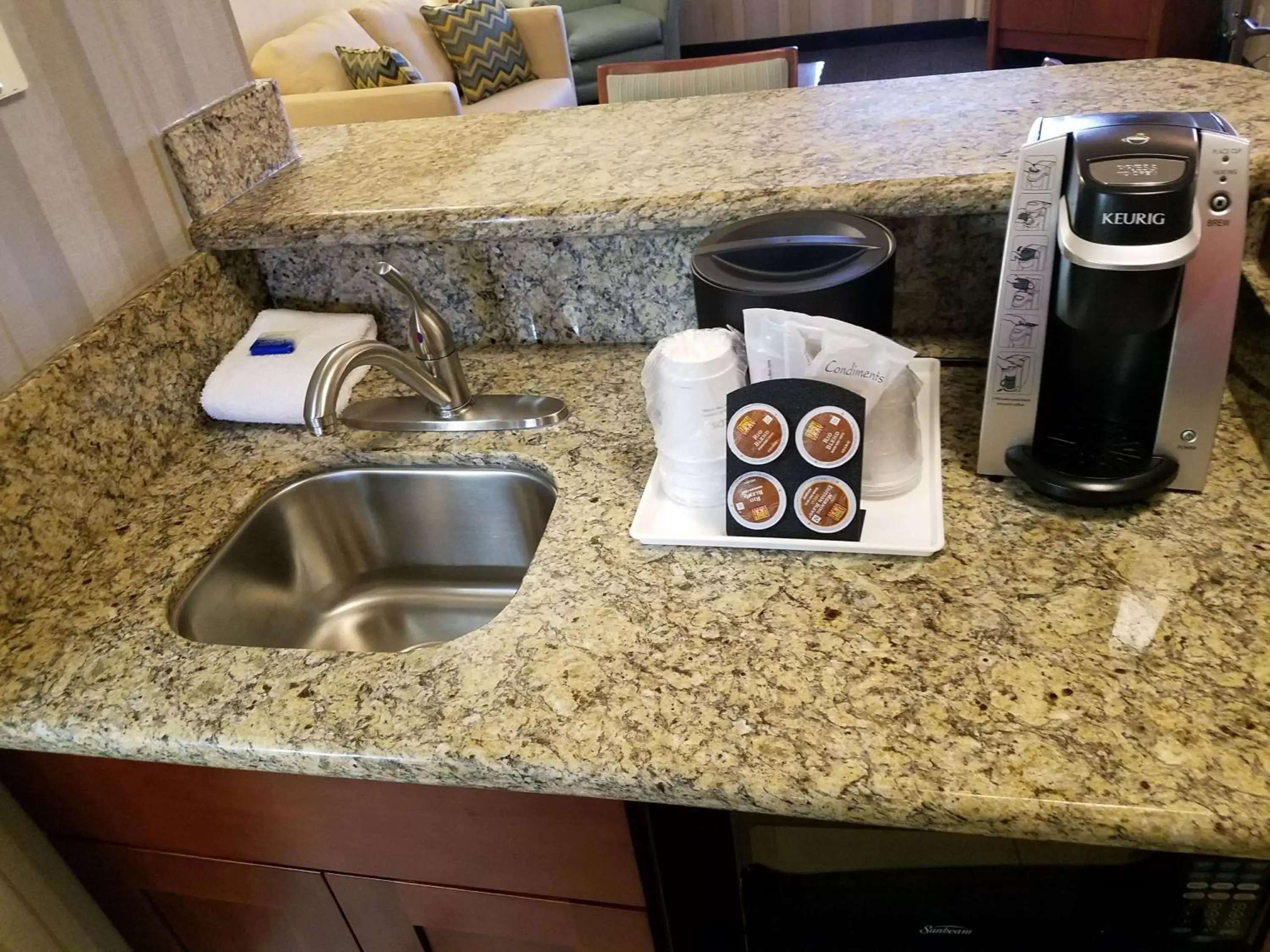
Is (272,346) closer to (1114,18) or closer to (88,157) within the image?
(88,157)

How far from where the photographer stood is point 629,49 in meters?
4.89

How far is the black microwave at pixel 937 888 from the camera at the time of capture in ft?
2.24

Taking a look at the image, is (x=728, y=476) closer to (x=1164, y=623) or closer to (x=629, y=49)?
(x=1164, y=623)

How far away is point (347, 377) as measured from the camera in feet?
3.07

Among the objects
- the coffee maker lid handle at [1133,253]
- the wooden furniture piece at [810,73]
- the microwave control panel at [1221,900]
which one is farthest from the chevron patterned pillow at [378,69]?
the microwave control panel at [1221,900]

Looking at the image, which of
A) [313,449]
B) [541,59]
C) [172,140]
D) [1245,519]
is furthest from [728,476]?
[541,59]

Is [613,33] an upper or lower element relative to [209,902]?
upper

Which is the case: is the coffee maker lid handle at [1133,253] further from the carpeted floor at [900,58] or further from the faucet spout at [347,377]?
the carpeted floor at [900,58]

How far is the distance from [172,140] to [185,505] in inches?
16.8

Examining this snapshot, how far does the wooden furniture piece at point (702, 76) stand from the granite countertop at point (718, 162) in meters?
0.68

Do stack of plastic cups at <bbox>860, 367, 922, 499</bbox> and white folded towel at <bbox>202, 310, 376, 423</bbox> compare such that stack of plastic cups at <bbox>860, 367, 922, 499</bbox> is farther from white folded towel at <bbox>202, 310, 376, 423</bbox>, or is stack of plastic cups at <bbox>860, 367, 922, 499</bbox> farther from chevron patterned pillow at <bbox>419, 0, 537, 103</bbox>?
chevron patterned pillow at <bbox>419, 0, 537, 103</bbox>

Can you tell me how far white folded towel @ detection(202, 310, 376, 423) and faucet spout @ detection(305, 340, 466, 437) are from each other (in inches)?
2.3

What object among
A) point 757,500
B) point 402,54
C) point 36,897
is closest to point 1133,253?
point 757,500

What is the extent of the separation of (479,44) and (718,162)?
11.2ft
